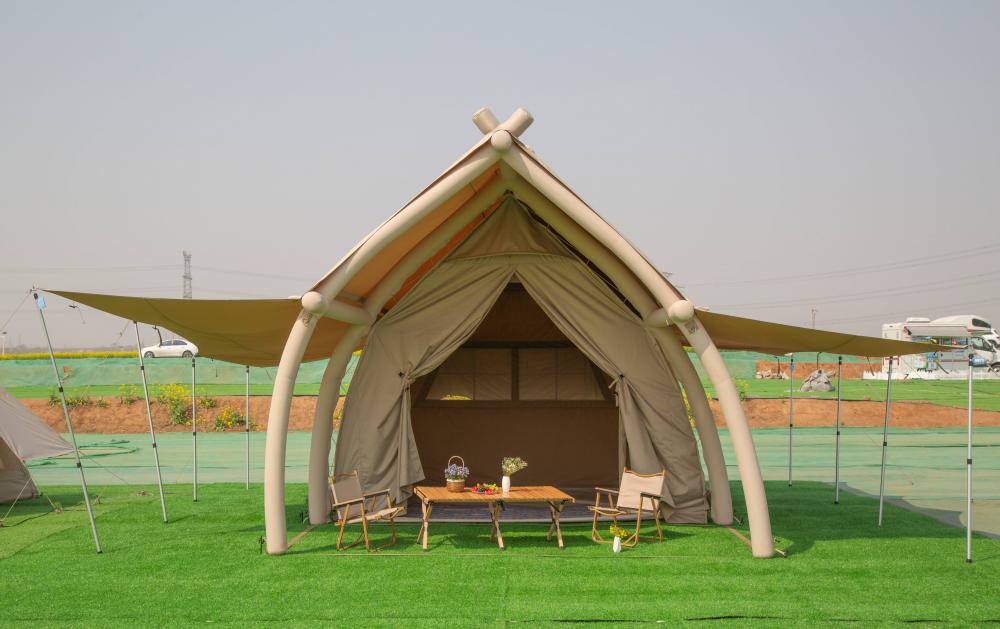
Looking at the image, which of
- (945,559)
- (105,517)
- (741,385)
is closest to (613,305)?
(945,559)

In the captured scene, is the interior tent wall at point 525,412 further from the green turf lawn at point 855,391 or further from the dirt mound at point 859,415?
the green turf lawn at point 855,391

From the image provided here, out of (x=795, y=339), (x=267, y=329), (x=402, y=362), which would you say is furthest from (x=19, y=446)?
(x=795, y=339)

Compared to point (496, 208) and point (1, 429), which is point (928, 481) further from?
point (1, 429)

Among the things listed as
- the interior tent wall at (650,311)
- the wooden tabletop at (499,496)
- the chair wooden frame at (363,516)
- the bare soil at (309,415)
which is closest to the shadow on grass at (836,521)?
the interior tent wall at (650,311)

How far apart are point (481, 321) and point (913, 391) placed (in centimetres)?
2316

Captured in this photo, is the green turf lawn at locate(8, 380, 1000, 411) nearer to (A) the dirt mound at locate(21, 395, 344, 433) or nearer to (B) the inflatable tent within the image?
(A) the dirt mound at locate(21, 395, 344, 433)

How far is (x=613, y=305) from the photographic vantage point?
8.97 m

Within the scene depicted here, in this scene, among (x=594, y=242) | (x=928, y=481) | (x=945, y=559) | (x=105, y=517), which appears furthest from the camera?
(x=928, y=481)

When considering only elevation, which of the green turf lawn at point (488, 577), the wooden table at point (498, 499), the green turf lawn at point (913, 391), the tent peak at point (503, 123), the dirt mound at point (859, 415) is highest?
the tent peak at point (503, 123)

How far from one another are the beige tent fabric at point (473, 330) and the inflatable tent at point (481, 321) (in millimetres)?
14

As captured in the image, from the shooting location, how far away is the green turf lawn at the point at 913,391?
82.2 feet

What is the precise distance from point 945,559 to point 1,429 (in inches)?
384

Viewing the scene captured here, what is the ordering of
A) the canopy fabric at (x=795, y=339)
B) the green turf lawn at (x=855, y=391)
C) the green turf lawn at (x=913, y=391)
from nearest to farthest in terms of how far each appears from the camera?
the canopy fabric at (x=795, y=339) → the green turf lawn at (x=913, y=391) → the green turf lawn at (x=855, y=391)

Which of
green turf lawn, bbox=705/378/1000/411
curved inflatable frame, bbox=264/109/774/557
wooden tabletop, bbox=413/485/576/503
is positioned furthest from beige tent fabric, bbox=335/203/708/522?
green turf lawn, bbox=705/378/1000/411
